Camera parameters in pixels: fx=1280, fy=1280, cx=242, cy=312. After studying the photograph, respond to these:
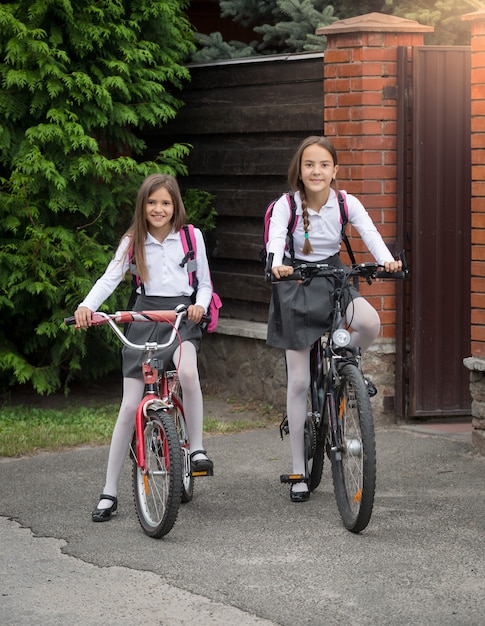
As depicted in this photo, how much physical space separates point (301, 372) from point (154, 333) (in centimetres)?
77

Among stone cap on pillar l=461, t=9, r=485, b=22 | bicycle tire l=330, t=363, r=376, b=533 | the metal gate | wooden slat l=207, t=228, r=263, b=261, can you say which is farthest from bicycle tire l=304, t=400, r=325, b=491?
wooden slat l=207, t=228, r=263, b=261

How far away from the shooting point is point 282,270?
5.89 m

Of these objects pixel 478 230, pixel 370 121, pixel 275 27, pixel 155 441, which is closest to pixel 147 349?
pixel 155 441

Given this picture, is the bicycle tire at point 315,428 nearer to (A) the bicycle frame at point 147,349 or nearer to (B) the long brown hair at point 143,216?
(A) the bicycle frame at point 147,349

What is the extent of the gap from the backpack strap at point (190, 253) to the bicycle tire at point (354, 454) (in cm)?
90

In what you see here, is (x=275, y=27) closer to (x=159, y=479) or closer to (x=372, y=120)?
(x=372, y=120)

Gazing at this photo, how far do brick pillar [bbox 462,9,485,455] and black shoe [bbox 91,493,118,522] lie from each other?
2.37m

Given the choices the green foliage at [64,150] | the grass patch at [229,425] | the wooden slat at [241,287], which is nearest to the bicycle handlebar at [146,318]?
the grass patch at [229,425]

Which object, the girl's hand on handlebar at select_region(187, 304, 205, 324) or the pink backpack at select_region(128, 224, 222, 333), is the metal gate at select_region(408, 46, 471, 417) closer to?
the pink backpack at select_region(128, 224, 222, 333)

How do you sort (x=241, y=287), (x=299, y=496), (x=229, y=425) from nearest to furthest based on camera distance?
(x=299, y=496), (x=229, y=425), (x=241, y=287)

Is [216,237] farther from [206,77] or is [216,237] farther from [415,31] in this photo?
[415,31]

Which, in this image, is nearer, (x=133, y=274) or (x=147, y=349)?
(x=147, y=349)

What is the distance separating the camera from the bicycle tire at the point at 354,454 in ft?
18.4

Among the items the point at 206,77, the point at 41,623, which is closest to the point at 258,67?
the point at 206,77
